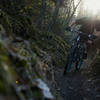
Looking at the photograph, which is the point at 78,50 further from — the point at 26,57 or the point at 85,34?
the point at 26,57

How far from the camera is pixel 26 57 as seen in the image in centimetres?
231

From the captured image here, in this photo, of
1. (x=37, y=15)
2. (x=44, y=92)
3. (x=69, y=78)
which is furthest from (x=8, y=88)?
(x=37, y=15)

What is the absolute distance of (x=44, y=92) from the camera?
181cm

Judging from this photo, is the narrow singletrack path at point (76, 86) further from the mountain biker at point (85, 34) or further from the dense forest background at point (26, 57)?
the mountain biker at point (85, 34)

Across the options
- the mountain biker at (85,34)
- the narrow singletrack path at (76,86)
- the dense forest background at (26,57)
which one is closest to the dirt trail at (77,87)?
the narrow singletrack path at (76,86)

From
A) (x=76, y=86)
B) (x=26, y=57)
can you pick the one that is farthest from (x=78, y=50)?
(x=26, y=57)

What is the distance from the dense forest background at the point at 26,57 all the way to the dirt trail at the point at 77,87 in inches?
15.3

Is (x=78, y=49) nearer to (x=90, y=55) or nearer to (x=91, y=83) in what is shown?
(x=91, y=83)

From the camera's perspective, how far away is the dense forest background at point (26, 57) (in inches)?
55.7

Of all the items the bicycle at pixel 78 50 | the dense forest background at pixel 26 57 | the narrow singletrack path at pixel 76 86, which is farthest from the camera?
the bicycle at pixel 78 50

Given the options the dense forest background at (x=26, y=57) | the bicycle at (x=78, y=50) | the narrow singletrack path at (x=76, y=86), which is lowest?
the narrow singletrack path at (x=76, y=86)

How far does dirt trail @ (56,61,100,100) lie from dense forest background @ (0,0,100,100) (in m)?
0.39

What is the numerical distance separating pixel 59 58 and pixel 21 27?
104 inches

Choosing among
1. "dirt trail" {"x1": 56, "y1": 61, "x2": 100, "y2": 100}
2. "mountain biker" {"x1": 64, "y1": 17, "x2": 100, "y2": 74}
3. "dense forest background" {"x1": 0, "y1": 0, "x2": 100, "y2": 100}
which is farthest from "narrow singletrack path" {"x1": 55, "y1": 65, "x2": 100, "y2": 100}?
"mountain biker" {"x1": 64, "y1": 17, "x2": 100, "y2": 74}
